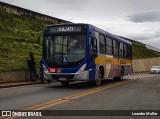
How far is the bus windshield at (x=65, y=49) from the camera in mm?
19078

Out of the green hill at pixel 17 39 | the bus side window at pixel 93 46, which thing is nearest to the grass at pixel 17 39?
the green hill at pixel 17 39

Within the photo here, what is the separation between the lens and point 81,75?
1908cm

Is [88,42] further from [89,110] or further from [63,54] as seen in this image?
[89,110]

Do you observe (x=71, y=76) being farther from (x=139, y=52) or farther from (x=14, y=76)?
(x=139, y=52)

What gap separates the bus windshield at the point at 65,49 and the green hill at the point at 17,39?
212 inches

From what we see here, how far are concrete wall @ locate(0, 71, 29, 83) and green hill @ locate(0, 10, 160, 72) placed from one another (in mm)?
538

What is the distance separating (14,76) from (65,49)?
231 inches

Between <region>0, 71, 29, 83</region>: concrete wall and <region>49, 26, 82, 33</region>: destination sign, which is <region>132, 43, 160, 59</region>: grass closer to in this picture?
<region>0, 71, 29, 83</region>: concrete wall

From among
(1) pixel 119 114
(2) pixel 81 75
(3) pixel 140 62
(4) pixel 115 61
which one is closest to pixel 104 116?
(1) pixel 119 114

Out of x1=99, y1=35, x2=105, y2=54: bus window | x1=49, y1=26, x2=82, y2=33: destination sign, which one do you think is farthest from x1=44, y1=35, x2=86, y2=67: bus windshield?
x1=99, y1=35, x2=105, y2=54: bus window

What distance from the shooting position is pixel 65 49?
62.8ft

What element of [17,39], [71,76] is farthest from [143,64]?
[71,76]

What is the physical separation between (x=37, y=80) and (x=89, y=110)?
15.8m

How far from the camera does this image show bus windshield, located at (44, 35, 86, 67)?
1908cm
